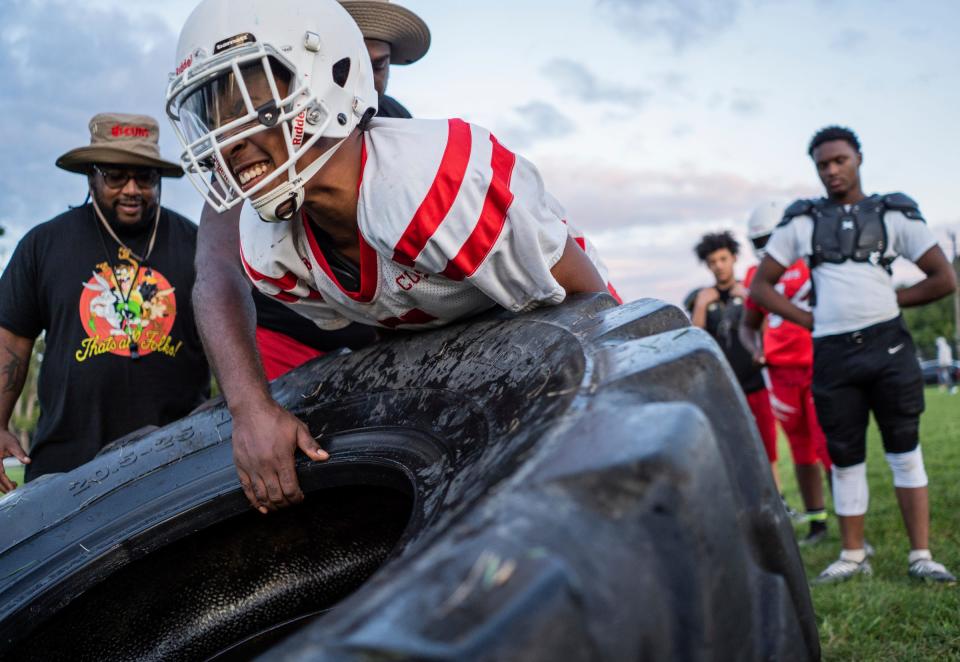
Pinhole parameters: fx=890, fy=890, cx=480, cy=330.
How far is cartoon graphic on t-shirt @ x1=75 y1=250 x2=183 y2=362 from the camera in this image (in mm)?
3592

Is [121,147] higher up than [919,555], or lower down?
higher up

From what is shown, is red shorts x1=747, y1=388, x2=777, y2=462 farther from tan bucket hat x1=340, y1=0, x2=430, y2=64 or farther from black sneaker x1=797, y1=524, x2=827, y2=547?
tan bucket hat x1=340, y1=0, x2=430, y2=64

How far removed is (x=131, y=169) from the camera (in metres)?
3.78

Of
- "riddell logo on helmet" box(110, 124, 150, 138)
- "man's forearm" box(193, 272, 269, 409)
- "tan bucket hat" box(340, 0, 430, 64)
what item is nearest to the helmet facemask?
"man's forearm" box(193, 272, 269, 409)

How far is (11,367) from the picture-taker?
3.60 metres

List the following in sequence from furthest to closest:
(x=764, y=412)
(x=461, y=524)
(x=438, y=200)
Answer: (x=764, y=412), (x=438, y=200), (x=461, y=524)

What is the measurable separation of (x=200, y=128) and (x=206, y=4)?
266 millimetres

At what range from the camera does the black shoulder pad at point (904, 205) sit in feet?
14.5

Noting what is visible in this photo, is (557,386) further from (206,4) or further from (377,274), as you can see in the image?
(206,4)

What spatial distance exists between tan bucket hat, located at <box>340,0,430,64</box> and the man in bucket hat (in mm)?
1074

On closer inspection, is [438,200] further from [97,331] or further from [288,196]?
[97,331]

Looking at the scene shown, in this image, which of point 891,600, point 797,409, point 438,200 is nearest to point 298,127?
point 438,200

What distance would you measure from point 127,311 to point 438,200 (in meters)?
2.31

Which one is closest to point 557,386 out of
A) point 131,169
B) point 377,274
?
point 377,274
